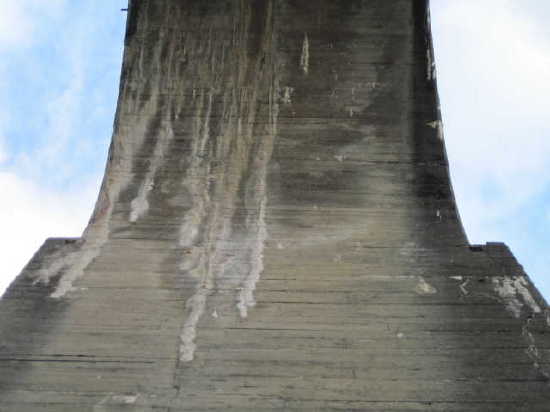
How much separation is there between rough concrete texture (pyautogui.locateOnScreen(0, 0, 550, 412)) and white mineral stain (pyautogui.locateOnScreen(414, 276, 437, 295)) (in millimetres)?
32

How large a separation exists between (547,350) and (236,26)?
274cm

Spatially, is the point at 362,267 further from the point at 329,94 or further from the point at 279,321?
the point at 329,94

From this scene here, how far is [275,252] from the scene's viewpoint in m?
4.24

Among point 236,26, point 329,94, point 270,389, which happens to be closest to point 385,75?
point 329,94

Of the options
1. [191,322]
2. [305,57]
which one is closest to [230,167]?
[305,57]

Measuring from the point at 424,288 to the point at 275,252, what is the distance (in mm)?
811

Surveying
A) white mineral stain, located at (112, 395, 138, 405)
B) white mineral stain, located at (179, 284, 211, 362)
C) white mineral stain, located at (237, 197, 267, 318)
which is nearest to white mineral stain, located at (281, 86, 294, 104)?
white mineral stain, located at (237, 197, 267, 318)

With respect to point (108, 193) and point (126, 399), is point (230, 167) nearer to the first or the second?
point (108, 193)

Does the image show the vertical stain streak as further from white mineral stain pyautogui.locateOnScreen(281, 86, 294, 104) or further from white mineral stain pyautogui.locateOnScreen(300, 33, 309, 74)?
white mineral stain pyautogui.locateOnScreen(300, 33, 309, 74)

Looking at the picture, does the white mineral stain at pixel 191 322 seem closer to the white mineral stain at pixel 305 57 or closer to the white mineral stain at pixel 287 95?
the white mineral stain at pixel 287 95

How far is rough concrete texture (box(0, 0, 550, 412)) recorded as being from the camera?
11.6 feet

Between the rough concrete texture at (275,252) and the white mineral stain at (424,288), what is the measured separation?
32 mm

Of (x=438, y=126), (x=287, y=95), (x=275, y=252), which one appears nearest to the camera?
(x=275, y=252)

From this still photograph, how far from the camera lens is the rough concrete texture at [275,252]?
11.6ft
